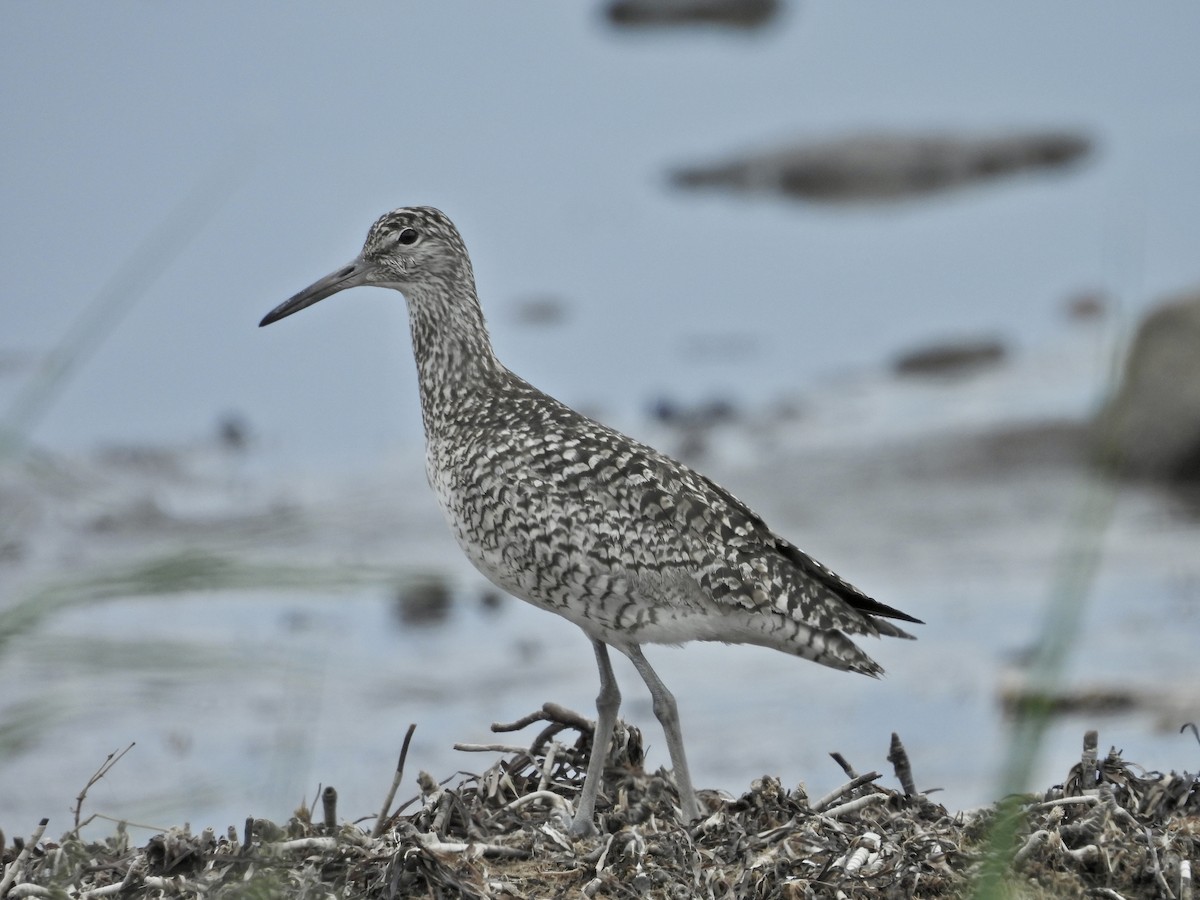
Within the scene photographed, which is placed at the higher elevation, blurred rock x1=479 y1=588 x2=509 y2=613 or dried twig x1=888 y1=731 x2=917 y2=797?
dried twig x1=888 y1=731 x2=917 y2=797

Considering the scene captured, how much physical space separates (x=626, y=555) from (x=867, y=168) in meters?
14.9

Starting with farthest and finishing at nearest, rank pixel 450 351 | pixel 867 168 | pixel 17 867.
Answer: pixel 867 168, pixel 450 351, pixel 17 867

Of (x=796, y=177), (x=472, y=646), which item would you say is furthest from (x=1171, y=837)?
(x=796, y=177)

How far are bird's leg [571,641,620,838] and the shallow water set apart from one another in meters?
0.90

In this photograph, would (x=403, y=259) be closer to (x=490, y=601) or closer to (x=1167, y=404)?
(x=490, y=601)

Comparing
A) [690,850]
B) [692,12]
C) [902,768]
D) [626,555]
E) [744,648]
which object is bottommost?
[744,648]

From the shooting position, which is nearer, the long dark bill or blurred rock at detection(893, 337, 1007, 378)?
the long dark bill

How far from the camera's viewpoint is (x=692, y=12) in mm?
25219

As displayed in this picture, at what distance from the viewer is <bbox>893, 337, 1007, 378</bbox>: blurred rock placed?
636 inches

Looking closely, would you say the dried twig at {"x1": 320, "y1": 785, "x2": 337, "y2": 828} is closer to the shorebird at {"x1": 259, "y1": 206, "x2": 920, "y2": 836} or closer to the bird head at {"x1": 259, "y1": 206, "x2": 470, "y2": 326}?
the shorebird at {"x1": 259, "y1": 206, "x2": 920, "y2": 836}

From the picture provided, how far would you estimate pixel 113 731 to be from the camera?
33.9 ft

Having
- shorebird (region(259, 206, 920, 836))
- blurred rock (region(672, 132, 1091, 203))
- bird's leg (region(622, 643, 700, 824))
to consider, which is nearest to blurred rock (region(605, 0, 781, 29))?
blurred rock (region(672, 132, 1091, 203))

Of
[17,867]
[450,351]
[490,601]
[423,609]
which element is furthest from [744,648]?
[17,867]

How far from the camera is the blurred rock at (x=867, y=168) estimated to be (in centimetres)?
2059
